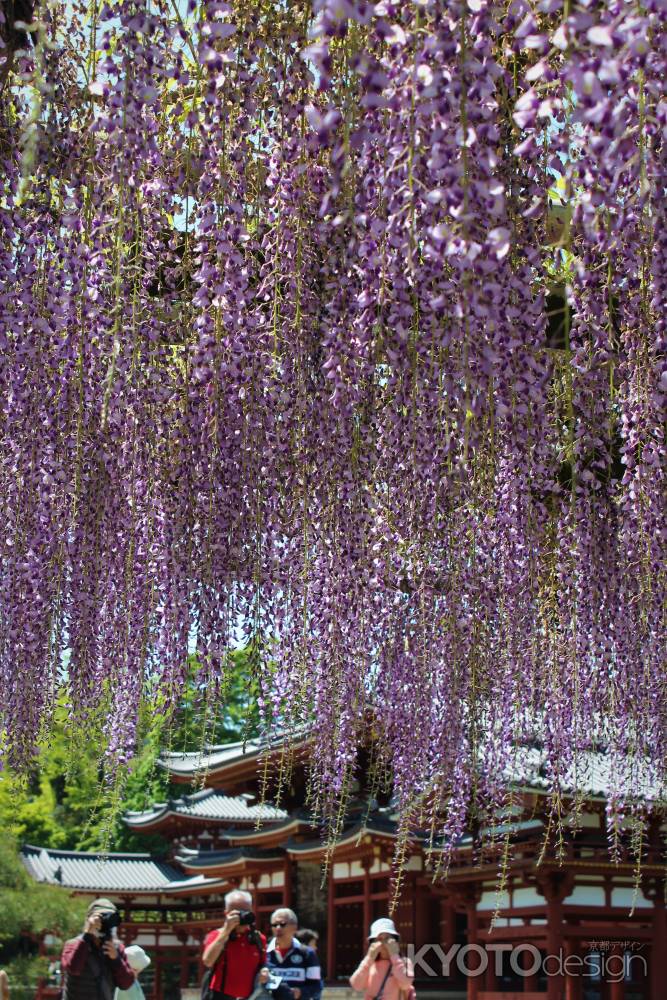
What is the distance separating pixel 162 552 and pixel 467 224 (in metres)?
3.12

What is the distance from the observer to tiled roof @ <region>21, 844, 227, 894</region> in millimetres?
28047

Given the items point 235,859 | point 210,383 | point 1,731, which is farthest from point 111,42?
point 235,859

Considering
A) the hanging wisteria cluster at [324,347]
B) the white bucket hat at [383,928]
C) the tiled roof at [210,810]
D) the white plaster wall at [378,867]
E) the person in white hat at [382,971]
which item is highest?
the hanging wisteria cluster at [324,347]

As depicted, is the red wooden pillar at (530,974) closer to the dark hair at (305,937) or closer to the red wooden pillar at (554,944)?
the red wooden pillar at (554,944)

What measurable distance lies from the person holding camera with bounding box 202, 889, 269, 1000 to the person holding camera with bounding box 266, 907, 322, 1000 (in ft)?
1.54

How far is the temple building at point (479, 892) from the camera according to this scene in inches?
520

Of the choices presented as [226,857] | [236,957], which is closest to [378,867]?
[226,857]

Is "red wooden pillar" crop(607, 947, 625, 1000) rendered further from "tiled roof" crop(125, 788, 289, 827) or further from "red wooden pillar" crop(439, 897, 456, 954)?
"tiled roof" crop(125, 788, 289, 827)

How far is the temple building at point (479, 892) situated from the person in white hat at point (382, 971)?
0.84m

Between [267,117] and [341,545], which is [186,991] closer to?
[341,545]

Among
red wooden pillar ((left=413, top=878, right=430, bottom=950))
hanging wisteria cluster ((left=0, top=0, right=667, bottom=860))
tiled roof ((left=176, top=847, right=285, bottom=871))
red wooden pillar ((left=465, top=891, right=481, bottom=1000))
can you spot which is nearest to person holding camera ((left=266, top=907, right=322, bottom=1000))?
hanging wisteria cluster ((left=0, top=0, right=667, bottom=860))

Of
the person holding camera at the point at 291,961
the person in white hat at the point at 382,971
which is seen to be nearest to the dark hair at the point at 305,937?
the person in white hat at the point at 382,971

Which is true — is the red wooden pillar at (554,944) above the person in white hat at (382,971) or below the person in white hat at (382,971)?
below

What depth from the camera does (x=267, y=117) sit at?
4352 mm
